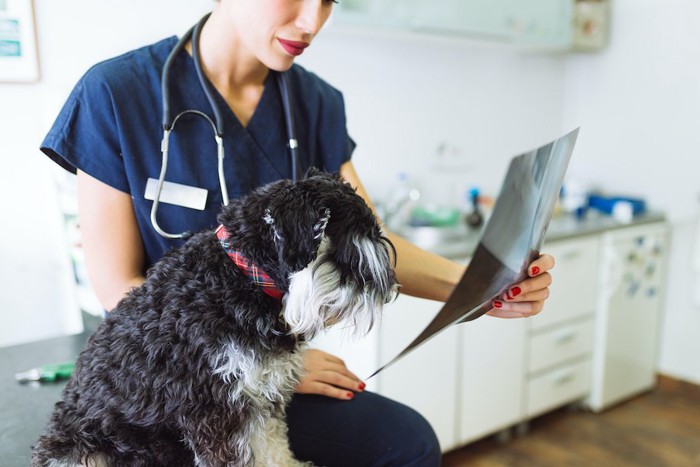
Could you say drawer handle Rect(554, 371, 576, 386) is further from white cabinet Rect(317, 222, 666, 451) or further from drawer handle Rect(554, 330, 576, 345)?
drawer handle Rect(554, 330, 576, 345)

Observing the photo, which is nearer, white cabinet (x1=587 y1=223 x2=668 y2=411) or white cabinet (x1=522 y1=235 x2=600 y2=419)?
white cabinet (x1=522 y1=235 x2=600 y2=419)

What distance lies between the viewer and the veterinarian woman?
1030 mm

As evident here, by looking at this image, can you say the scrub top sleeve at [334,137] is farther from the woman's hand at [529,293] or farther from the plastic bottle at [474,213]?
the plastic bottle at [474,213]

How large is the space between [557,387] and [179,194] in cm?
233

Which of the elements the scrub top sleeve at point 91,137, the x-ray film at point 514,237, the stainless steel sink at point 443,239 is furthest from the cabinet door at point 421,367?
the scrub top sleeve at point 91,137

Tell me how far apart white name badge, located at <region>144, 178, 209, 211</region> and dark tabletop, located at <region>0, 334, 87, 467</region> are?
443mm

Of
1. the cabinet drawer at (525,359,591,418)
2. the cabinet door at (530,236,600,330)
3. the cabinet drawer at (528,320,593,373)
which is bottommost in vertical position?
the cabinet drawer at (525,359,591,418)

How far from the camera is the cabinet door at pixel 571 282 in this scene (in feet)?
8.62

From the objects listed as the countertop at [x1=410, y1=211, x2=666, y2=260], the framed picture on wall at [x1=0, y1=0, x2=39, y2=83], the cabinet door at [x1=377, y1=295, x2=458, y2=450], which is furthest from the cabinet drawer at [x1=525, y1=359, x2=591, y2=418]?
the framed picture on wall at [x1=0, y1=0, x2=39, y2=83]

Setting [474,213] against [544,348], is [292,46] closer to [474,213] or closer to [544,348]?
[474,213]

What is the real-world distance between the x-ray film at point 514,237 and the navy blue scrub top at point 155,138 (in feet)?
1.45

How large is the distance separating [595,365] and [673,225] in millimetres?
896

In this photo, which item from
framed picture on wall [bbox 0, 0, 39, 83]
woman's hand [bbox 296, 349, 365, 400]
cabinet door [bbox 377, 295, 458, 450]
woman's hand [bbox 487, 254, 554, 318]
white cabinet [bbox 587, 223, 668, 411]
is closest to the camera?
woman's hand [bbox 487, 254, 554, 318]

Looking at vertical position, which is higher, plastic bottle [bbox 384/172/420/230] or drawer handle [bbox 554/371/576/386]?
plastic bottle [bbox 384/172/420/230]
